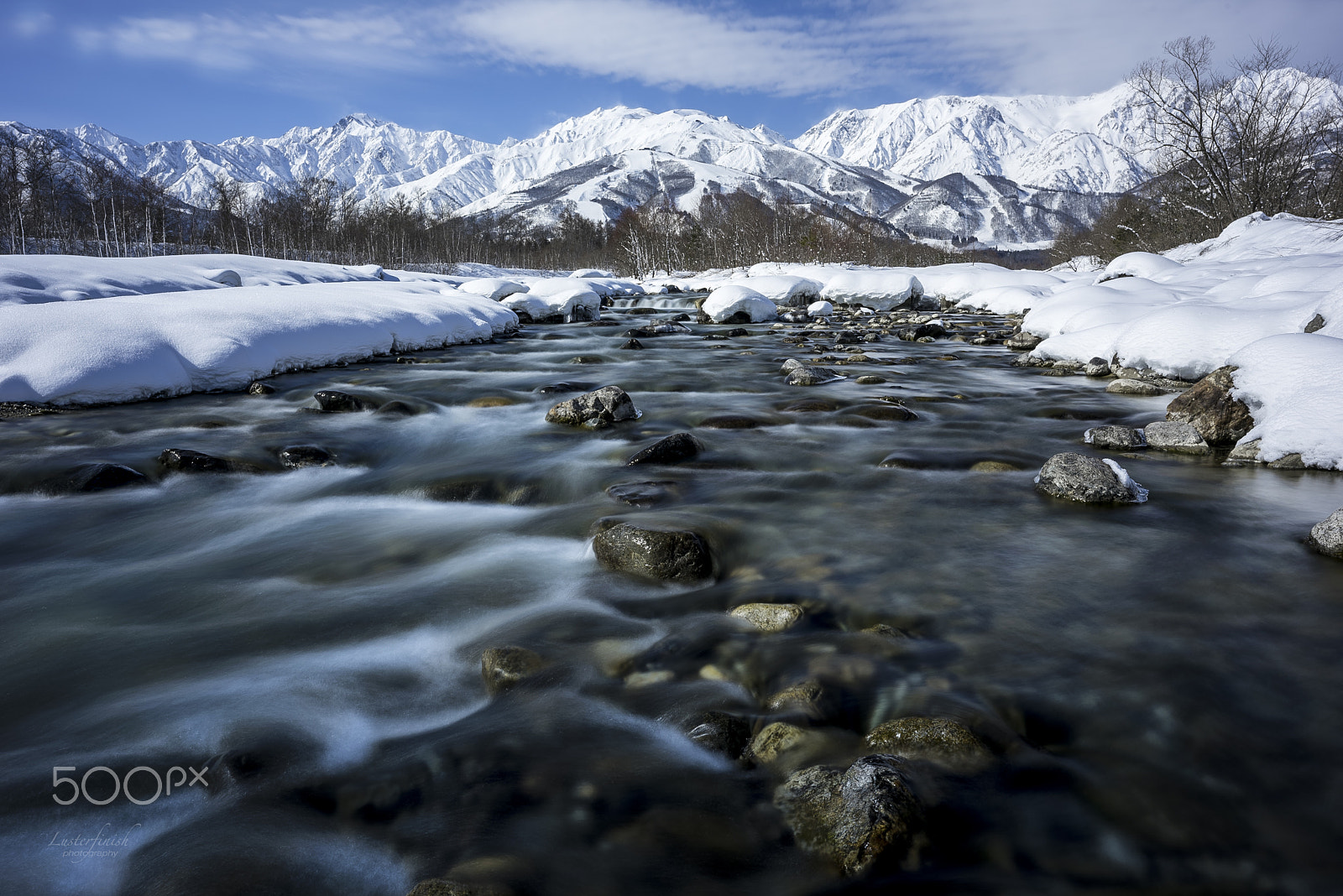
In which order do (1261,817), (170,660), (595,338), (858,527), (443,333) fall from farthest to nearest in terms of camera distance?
(595,338)
(443,333)
(858,527)
(170,660)
(1261,817)

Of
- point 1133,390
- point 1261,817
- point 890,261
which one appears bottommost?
point 1261,817

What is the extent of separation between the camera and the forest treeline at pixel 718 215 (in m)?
22.6

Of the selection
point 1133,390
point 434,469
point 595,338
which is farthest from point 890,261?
point 434,469

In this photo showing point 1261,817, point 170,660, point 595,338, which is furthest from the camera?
point 595,338

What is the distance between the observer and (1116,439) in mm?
6434

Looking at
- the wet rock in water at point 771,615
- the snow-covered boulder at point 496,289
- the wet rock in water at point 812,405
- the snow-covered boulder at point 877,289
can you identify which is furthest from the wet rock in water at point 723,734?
the snow-covered boulder at point 877,289

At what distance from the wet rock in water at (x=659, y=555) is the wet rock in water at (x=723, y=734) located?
4.19ft

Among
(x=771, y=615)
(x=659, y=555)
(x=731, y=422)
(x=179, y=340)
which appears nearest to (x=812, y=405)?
(x=731, y=422)

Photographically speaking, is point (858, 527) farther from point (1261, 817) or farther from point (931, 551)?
point (1261, 817)

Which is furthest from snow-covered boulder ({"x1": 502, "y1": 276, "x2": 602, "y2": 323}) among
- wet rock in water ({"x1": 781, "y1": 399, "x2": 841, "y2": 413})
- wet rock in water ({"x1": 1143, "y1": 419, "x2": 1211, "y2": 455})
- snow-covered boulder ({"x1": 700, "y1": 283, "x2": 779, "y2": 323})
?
wet rock in water ({"x1": 1143, "y1": 419, "x2": 1211, "y2": 455})

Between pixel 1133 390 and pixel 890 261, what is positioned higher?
pixel 890 261

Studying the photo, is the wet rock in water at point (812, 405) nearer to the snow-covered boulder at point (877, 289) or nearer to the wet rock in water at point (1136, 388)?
the wet rock in water at point (1136, 388)

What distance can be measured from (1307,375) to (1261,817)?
5168 millimetres

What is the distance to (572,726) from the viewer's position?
2.55 meters
